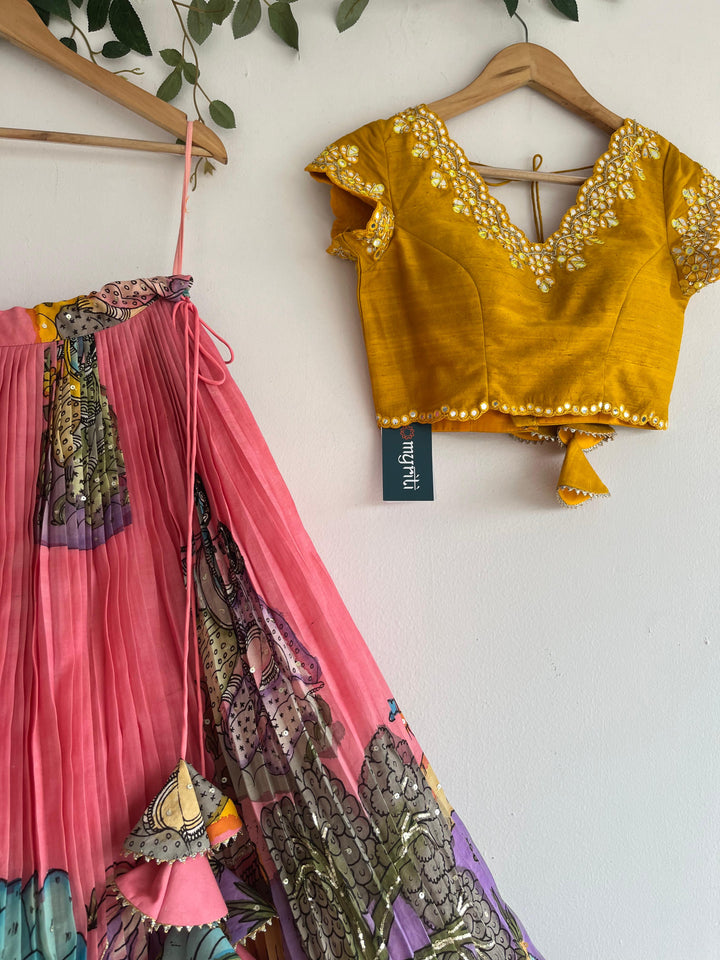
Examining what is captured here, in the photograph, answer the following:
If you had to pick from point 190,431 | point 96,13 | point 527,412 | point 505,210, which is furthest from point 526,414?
point 96,13

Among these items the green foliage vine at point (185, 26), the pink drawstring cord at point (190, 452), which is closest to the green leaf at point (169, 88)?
the green foliage vine at point (185, 26)

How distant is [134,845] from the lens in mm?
690

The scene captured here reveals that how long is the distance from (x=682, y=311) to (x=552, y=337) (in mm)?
211

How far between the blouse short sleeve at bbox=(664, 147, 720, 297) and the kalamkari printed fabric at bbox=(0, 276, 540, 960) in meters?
0.62

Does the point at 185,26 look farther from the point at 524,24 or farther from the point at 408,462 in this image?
the point at 408,462

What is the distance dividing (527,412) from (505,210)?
0.93 feet

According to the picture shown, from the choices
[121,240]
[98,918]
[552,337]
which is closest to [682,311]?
[552,337]

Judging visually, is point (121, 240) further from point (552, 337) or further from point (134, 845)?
point (134, 845)

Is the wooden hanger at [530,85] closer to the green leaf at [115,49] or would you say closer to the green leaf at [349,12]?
the green leaf at [349,12]

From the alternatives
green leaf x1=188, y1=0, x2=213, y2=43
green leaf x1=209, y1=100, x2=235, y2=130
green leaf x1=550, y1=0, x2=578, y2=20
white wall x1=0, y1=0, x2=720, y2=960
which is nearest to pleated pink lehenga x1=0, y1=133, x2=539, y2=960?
white wall x1=0, y1=0, x2=720, y2=960

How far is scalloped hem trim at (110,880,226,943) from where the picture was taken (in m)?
0.67

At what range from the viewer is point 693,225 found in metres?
1.02

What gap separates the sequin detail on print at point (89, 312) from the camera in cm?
86

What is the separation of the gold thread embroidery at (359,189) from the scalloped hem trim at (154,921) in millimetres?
765
